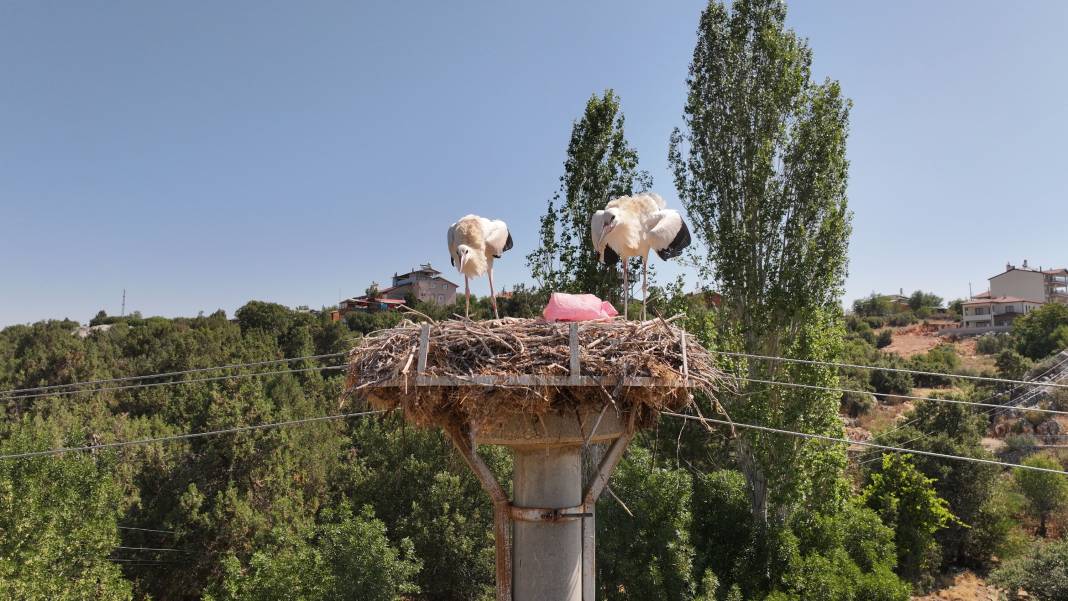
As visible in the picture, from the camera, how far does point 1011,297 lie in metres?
88.1

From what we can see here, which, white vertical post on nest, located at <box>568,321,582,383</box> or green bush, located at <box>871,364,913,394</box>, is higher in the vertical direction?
white vertical post on nest, located at <box>568,321,582,383</box>

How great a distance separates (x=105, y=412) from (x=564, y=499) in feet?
110

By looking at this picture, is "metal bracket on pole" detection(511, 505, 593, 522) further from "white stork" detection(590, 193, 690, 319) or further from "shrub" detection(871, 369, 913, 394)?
"shrub" detection(871, 369, 913, 394)

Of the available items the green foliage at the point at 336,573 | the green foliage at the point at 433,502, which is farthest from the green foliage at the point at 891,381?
the green foliage at the point at 336,573

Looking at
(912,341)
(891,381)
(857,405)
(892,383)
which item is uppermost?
(912,341)

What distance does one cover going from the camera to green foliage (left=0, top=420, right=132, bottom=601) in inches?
682

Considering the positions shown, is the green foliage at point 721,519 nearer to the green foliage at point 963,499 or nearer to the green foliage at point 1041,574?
the green foliage at point 1041,574

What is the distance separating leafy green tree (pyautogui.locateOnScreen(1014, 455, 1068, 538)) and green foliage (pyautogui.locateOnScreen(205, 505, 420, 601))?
26590 mm

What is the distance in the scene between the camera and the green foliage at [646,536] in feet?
56.4

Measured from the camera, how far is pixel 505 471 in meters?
22.4

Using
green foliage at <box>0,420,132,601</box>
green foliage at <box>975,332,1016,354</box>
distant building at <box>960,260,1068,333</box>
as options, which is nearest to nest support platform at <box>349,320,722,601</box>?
green foliage at <box>0,420,132,601</box>

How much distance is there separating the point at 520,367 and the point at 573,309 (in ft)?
4.30

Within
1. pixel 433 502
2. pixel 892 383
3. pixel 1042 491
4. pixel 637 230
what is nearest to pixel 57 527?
pixel 433 502

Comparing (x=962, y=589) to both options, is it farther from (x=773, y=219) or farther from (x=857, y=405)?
(x=857, y=405)
